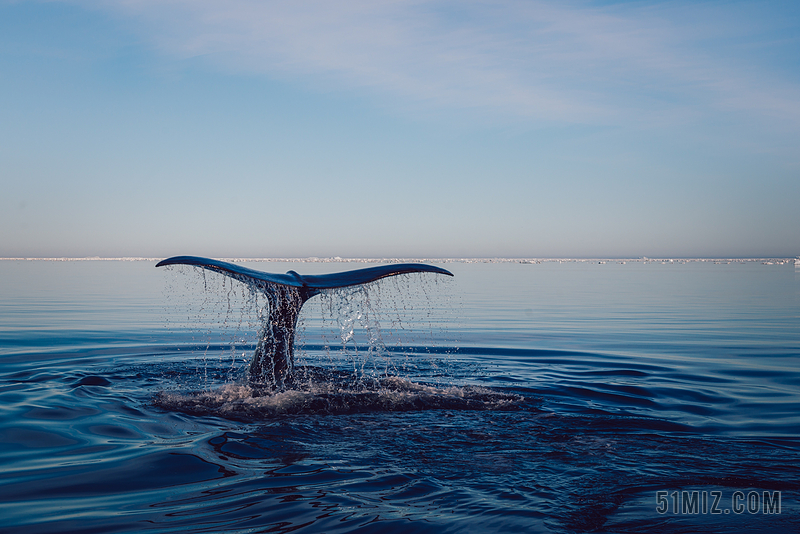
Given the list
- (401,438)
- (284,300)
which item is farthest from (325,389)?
(401,438)

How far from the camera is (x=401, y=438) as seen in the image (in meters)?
5.93

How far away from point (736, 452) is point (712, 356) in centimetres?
724

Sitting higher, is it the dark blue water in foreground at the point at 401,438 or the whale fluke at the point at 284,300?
the whale fluke at the point at 284,300

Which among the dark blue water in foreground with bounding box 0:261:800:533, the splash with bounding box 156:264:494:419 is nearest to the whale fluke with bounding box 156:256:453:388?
the splash with bounding box 156:264:494:419

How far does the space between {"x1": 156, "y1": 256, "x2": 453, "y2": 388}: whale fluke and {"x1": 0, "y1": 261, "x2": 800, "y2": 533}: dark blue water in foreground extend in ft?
0.89

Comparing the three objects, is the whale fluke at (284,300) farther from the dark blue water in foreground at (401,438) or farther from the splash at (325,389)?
the dark blue water in foreground at (401,438)

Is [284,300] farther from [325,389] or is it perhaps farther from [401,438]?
[401,438]

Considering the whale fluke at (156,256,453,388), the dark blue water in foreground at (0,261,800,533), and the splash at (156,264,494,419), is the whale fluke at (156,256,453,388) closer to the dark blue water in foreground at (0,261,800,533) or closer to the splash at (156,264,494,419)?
the splash at (156,264,494,419)

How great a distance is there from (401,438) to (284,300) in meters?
2.71

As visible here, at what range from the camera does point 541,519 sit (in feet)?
13.1

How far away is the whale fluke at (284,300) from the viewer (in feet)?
23.8

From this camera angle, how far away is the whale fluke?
23.8ft

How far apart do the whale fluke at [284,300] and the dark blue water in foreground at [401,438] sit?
0.89ft

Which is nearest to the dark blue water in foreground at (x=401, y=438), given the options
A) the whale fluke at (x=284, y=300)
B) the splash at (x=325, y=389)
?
the splash at (x=325, y=389)
